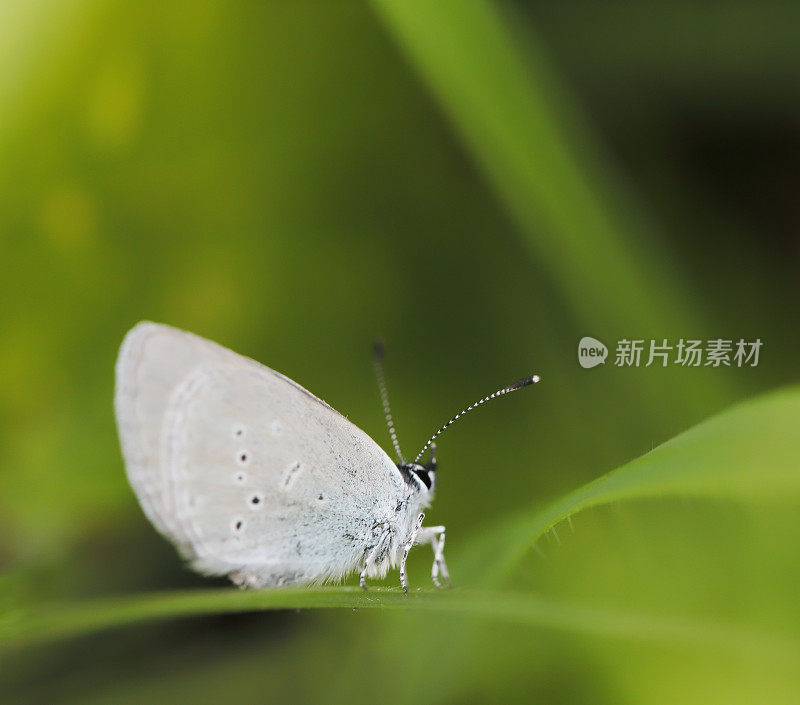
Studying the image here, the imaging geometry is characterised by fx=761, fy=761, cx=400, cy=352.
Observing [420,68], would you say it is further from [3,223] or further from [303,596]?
[303,596]

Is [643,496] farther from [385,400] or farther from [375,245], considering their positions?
[375,245]

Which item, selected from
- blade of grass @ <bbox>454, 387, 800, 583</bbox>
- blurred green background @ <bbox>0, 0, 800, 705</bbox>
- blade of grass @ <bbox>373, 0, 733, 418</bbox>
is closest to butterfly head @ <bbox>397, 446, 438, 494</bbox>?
blurred green background @ <bbox>0, 0, 800, 705</bbox>

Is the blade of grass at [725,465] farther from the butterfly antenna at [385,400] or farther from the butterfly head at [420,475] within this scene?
the butterfly antenna at [385,400]

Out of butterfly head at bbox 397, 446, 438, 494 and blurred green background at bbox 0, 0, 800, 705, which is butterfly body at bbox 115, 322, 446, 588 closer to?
butterfly head at bbox 397, 446, 438, 494

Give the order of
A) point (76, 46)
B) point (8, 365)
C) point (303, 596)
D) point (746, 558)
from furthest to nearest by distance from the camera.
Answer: point (8, 365) < point (76, 46) < point (746, 558) < point (303, 596)

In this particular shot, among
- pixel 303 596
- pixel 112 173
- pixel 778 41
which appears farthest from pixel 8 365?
pixel 778 41

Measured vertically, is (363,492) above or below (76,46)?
below

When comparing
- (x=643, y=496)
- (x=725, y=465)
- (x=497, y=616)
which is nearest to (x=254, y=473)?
(x=497, y=616)

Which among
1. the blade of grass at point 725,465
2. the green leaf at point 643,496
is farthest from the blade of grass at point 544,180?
the blade of grass at point 725,465
